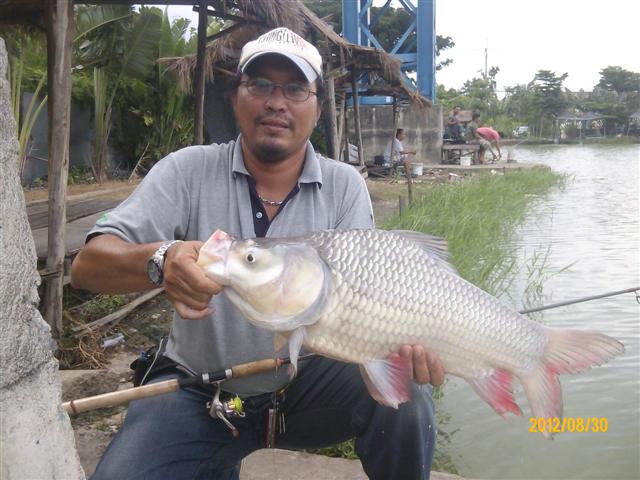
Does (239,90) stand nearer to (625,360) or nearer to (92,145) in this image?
(625,360)

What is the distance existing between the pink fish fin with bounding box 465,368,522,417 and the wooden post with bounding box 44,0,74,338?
2.92 m

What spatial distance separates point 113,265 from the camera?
1.97 meters

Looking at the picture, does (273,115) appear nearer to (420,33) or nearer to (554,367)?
(554,367)

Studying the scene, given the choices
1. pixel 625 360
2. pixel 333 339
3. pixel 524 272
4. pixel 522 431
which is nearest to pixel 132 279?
pixel 333 339

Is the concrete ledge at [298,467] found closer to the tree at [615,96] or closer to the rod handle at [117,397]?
the rod handle at [117,397]

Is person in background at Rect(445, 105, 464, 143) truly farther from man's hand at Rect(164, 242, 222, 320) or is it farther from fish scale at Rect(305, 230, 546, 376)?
man's hand at Rect(164, 242, 222, 320)

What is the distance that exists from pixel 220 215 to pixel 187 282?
2.17 ft

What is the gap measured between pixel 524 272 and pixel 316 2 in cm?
2395

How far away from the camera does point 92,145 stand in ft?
40.2

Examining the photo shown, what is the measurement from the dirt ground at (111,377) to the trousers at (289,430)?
40.2 inches

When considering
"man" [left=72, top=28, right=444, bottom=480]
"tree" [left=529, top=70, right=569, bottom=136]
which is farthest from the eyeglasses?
"tree" [left=529, top=70, right=569, bottom=136]

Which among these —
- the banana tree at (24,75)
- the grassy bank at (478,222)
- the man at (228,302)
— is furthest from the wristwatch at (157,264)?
the grassy bank at (478,222)

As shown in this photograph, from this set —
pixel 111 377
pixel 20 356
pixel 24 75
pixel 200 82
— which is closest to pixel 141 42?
pixel 24 75

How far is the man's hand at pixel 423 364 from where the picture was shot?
6.17ft
